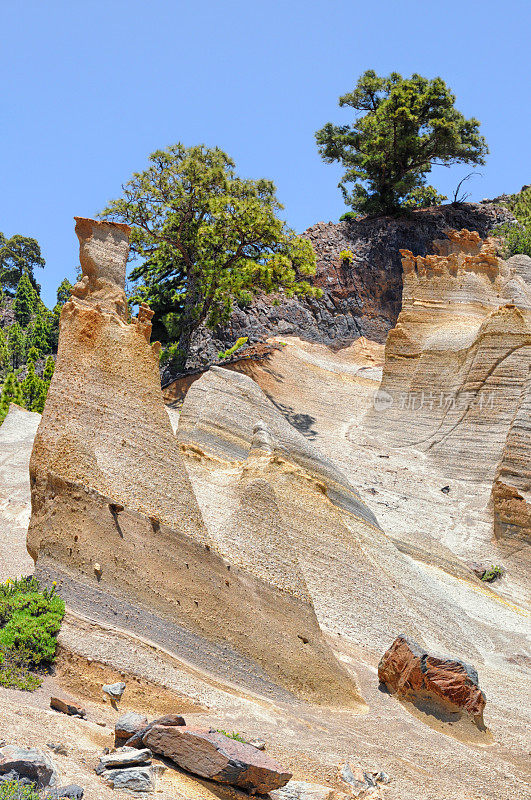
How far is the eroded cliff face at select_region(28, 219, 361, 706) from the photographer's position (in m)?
9.08

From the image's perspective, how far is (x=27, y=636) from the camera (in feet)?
27.0

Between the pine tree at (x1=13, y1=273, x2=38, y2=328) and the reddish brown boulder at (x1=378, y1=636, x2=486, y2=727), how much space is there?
176ft

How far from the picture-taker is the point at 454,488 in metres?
22.6

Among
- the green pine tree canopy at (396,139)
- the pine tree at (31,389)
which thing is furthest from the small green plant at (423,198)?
the pine tree at (31,389)

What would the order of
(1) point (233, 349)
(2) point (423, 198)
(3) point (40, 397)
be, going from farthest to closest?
(2) point (423, 198) < (1) point (233, 349) < (3) point (40, 397)

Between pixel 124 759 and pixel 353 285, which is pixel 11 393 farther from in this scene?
pixel 124 759

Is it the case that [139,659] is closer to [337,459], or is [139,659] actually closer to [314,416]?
[337,459]

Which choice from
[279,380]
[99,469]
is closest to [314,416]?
[279,380]

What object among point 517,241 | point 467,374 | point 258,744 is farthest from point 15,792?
point 517,241

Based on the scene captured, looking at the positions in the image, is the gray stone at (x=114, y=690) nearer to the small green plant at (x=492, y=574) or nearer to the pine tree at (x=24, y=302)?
the small green plant at (x=492, y=574)

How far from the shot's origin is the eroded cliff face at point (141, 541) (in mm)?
9078

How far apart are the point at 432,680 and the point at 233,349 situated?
23.0 meters

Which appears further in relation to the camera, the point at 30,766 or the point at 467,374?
the point at 467,374

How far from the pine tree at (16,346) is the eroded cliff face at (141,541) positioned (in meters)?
42.3
